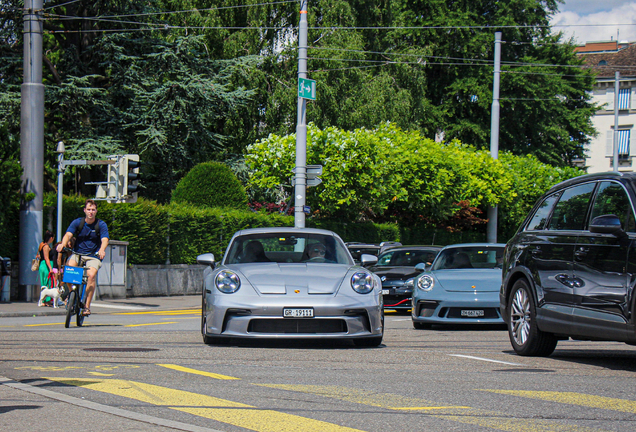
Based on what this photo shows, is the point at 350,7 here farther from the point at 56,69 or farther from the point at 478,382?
the point at 478,382

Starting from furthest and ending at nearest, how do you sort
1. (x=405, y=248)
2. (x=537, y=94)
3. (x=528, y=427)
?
(x=537, y=94)
(x=405, y=248)
(x=528, y=427)

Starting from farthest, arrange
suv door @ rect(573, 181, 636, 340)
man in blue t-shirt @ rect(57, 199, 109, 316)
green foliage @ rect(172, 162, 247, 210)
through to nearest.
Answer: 1. green foliage @ rect(172, 162, 247, 210)
2. man in blue t-shirt @ rect(57, 199, 109, 316)
3. suv door @ rect(573, 181, 636, 340)

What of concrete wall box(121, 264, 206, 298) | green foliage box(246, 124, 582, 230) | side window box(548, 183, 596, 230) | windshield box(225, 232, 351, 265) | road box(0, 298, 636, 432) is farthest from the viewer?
green foliage box(246, 124, 582, 230)

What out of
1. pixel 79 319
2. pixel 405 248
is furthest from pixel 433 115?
pixel 79 319

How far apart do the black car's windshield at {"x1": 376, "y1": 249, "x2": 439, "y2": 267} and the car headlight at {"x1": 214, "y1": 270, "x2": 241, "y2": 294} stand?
9850 mm

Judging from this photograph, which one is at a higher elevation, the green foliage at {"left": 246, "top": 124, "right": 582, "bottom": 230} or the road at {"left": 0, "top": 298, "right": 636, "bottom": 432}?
the green foliage at {"left": 246, "top": 124, "right": 582, "bottom": 230}

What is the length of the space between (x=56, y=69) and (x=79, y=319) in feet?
70.9

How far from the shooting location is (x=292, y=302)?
31.4 feet

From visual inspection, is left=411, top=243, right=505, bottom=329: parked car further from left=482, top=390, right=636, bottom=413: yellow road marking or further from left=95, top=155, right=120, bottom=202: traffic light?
left=95, top=155, right=120, bottom=202: traffic light

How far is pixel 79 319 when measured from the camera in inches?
527

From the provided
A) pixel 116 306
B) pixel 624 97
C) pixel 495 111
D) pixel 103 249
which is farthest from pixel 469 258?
pixel 624 97

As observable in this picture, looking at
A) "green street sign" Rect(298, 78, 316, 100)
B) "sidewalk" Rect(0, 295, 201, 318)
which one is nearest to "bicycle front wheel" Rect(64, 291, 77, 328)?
"sidewalk" Rect(0, 295, 201, 318)

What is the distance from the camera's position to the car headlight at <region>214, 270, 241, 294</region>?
9867 mm

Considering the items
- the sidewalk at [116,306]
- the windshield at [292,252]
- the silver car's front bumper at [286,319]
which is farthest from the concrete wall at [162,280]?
the silver car's front bumper at [286,319]
